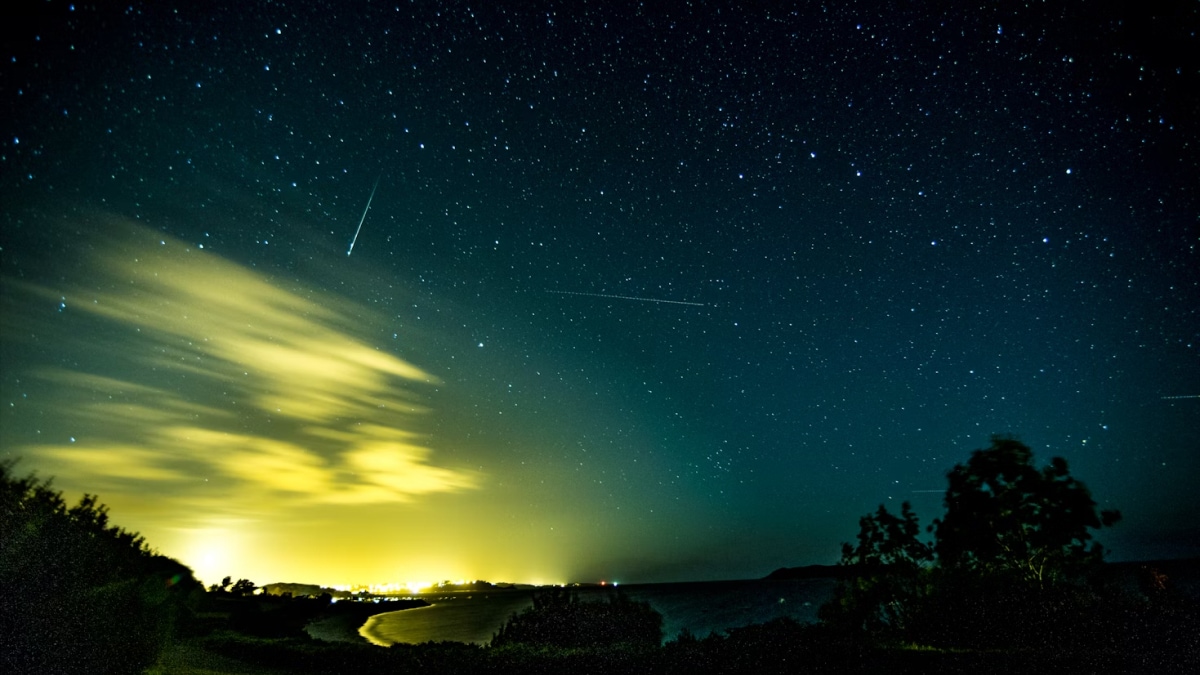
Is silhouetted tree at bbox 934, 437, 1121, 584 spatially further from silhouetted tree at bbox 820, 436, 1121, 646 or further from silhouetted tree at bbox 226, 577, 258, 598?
silhouetted tree at bbox 226, 577, 258, 598

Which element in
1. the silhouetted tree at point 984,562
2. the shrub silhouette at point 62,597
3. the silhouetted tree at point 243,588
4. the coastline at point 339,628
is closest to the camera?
the shrub silhouette at point 62,597

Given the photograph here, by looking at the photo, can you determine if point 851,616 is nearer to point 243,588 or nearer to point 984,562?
point 984,562

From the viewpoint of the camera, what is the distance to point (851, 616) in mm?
14844

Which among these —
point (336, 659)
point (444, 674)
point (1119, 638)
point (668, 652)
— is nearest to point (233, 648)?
point (336, 659)

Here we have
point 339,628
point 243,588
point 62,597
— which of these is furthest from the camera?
point 243,588

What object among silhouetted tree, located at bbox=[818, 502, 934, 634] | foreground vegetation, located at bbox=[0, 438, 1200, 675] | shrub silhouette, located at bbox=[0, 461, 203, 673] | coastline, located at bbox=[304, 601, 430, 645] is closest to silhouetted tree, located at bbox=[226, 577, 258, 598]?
coastline, located at bbox=[304, 601, 430, 645]

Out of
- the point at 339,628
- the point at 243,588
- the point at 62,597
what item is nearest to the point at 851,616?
the point at 62,597

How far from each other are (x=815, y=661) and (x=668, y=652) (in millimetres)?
3019

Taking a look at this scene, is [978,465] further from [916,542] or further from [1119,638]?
[1119,638]

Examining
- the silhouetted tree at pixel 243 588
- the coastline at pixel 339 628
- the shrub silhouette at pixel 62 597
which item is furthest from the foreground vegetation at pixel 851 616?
the silhouetted tree at pixel 243 588

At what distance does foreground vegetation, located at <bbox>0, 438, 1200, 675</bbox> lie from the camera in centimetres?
820

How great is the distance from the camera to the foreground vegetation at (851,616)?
26.9ft

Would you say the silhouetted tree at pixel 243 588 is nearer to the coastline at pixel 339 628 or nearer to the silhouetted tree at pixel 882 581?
the coastline at pixel 339 628

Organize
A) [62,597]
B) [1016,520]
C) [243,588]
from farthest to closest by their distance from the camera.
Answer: [243,588], [1016,520], [62,597]
